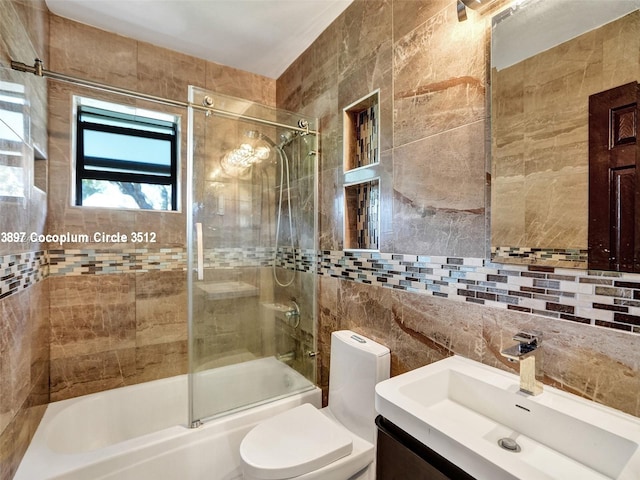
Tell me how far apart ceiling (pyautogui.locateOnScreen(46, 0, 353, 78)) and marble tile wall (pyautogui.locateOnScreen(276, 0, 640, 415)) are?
247mm

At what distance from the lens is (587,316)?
2.90 ft

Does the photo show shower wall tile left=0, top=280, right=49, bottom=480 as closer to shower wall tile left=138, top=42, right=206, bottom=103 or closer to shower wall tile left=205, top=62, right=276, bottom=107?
shower wall tile left=138, top=42, right=206, bottom=103

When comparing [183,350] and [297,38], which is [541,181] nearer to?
[297,38]

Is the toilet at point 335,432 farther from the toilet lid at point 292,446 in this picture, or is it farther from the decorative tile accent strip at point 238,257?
the decorative tile accent strip at point 238,257

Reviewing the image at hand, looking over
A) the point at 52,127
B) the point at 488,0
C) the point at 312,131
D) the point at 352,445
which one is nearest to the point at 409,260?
the point at 352,445

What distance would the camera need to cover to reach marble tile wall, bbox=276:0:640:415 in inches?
35.6

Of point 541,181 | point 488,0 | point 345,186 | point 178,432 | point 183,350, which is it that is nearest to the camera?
point 541,181

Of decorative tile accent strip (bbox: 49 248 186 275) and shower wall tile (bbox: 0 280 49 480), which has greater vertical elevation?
decorative tile accent strip (bbox: 49 248 186 275)

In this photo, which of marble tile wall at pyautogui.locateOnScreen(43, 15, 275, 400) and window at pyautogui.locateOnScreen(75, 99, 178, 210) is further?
window at pyautogui.locateOnScreen(75, 99, 178, 210)

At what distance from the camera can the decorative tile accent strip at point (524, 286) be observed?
2.70 ft

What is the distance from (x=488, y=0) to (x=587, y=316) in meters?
1.14

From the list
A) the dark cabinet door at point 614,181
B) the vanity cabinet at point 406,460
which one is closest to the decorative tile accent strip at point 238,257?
the vanity cabinet at point 406,460

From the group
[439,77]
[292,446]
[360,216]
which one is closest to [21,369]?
[292,446]

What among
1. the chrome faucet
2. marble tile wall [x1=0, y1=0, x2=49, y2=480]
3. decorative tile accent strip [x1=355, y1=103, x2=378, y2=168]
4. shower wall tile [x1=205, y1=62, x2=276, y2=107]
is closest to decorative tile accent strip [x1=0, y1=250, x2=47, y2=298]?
marble tile wall [x1=0, y1=0, x2=49, y2=480]
